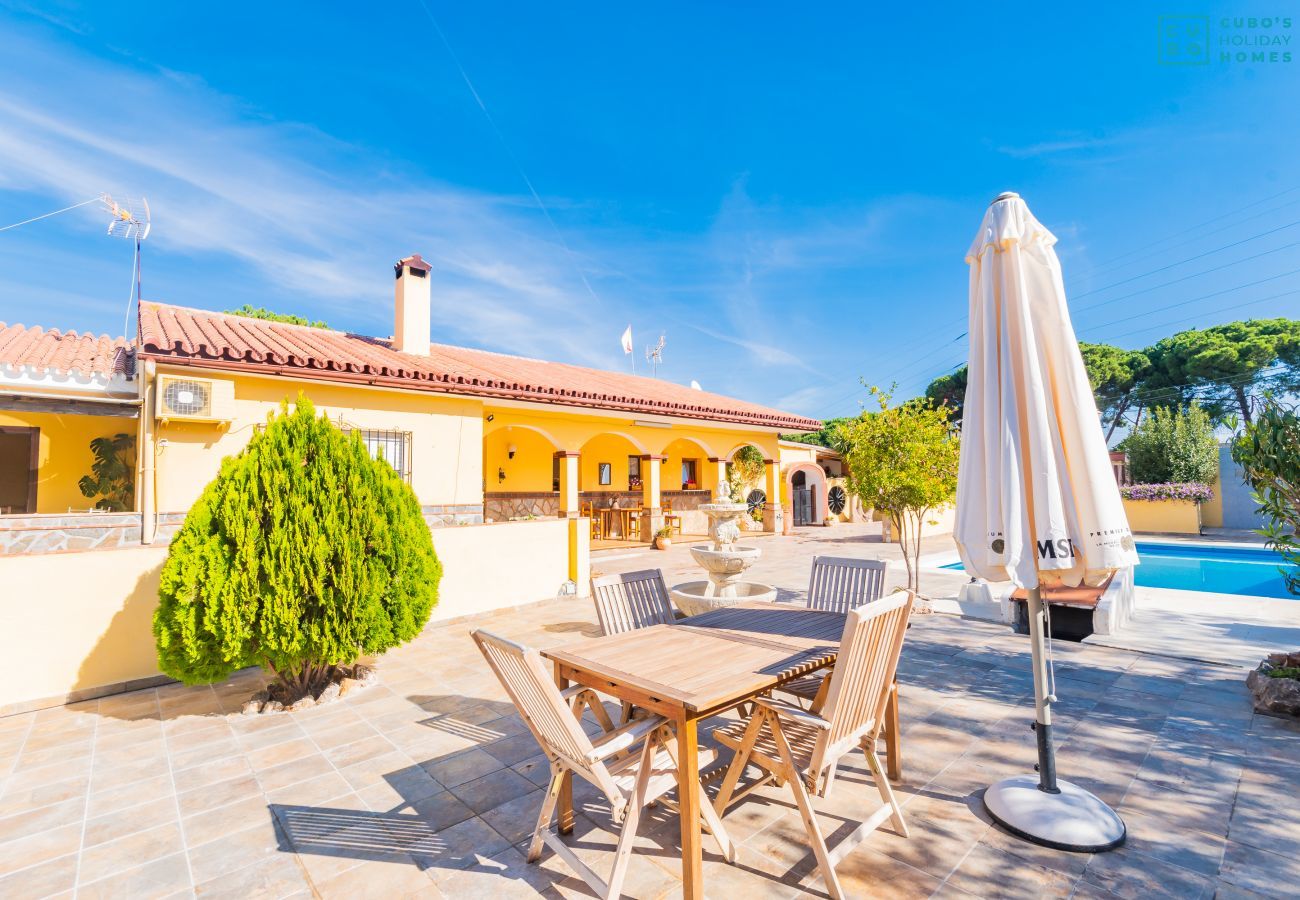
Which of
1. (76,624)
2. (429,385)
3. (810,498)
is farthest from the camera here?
(810,498)

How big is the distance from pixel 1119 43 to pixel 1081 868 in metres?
12.3

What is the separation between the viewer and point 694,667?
2750mm

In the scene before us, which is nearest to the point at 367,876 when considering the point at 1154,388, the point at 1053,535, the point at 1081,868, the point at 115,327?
the point at 1081,868

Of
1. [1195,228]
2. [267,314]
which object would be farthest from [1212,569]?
[267,314]

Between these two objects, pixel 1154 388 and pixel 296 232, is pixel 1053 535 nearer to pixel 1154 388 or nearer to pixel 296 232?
pixel 296 232

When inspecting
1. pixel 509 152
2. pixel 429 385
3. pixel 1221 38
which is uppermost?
pixel 509 152

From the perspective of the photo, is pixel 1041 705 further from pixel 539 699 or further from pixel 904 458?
pixel 904 458

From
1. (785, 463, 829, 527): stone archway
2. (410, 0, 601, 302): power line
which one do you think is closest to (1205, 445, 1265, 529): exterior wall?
(785, 463, 829, 527): stone archway

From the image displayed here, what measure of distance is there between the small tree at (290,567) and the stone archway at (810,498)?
64.2 ft

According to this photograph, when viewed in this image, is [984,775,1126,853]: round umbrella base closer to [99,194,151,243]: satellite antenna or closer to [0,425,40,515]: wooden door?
[99,194,151,243]: satellite antenna

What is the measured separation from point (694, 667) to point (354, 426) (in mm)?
7412

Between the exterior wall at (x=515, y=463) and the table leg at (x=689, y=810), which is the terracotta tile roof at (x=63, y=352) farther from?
the table leg at (x=689, y=810)

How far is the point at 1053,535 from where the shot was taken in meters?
2.55

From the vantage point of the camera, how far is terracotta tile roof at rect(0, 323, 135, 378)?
6868 millimetres
